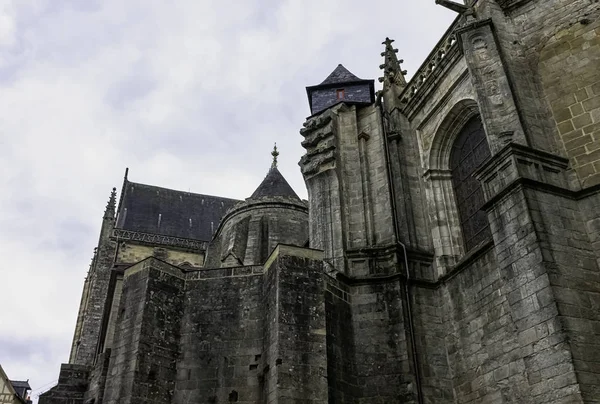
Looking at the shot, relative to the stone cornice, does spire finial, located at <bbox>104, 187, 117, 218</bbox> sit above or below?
above

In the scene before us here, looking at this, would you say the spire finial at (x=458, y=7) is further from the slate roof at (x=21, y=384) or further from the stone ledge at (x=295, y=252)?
the slate roof at (x=21, y=384)

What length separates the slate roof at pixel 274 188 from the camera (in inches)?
825

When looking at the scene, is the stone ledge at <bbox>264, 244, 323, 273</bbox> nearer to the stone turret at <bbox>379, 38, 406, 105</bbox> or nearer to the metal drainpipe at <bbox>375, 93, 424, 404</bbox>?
the metal drainpipe at <bbox>375, 93, 424, 404</bbox>

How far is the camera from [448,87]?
34.9 ft

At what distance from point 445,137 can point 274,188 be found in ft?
36.6

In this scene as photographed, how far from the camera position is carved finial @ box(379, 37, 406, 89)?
42.1 feet

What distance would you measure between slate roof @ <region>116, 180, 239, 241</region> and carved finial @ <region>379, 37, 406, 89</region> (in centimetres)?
1705

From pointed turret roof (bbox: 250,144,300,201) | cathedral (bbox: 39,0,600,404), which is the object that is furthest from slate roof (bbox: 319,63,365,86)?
pointed turret roof (bbox: 250,144,300,201)

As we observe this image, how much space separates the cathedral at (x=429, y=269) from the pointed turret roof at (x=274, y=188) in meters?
8.82

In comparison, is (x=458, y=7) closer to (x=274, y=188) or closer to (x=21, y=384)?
(x=274, y=188)

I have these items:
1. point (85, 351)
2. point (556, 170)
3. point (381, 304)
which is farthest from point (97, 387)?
point (85, 351)

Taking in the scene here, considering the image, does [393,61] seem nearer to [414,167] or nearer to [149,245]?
[414,167]

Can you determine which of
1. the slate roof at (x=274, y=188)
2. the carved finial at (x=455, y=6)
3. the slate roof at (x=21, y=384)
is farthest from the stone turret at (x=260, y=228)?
the slate roof at (x=21, y=384)

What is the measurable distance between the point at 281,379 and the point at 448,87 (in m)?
6.23
